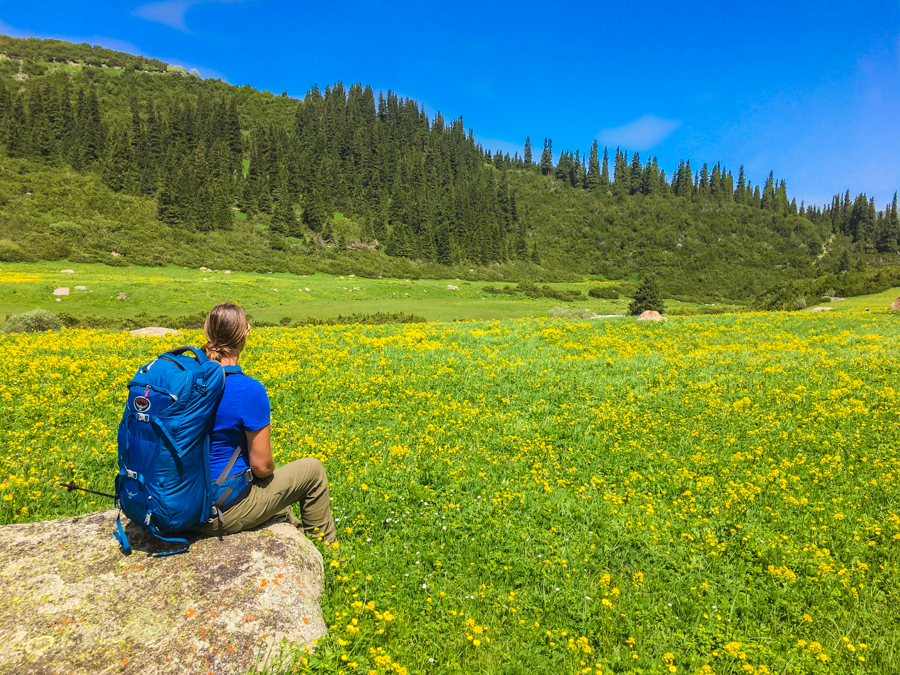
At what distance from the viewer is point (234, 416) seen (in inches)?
165

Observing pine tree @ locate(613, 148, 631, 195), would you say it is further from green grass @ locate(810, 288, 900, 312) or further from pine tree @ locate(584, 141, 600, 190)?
green grass @ locate(810, 288, 900, 312)

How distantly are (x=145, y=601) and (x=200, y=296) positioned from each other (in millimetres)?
43358

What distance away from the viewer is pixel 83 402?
10242 mm

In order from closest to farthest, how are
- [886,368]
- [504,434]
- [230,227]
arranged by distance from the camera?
[504,434]
[886,368]
[230,227]

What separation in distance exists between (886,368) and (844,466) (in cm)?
781

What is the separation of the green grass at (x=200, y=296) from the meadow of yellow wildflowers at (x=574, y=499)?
25.6 m

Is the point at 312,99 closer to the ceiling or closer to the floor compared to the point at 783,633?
closer to the ceiling

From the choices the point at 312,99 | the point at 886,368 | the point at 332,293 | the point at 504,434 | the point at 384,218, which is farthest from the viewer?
the point at 312,99

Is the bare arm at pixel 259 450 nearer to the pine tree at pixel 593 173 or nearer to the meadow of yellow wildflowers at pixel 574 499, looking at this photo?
the meadow of yellow wildflowers at pixel 574 499

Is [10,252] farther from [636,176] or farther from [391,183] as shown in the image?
[636,176]

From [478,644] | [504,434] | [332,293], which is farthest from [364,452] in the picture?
[332,293]

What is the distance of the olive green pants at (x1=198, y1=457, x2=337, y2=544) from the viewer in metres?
4.47

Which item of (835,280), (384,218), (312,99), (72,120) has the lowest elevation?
(835,280)

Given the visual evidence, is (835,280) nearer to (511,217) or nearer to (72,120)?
(511,217)
